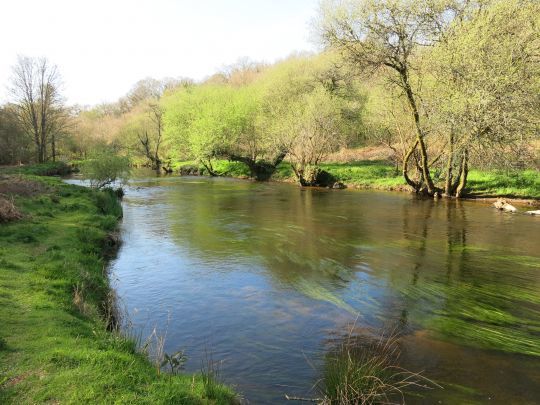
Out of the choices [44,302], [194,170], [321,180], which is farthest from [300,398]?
[194,170]

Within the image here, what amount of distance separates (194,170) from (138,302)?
60344mm

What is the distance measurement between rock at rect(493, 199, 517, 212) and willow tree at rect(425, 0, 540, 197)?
2.84 meters

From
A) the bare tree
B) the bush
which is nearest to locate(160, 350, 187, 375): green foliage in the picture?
the bush

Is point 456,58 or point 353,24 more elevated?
point 353,24

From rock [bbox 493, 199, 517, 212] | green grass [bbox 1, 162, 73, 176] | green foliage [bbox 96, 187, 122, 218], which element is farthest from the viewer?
green grass [bbox 1, 162, 73, 176]

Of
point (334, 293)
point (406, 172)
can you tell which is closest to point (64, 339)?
point (334, 293)

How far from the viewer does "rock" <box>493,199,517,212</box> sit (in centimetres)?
2894

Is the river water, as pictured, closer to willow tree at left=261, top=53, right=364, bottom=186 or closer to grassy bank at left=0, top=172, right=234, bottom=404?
grassy bank at left=0, top=172, right=234, bottom=404

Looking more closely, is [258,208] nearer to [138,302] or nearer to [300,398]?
[138,302]

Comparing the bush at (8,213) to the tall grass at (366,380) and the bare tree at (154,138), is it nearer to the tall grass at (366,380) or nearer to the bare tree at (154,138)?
the tall grass at (366,380)

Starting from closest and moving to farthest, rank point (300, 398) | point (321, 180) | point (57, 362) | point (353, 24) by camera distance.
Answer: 1. point (57, 362)
2. point (300, 398)
3. point (353, 24)
4. point (321, 180)

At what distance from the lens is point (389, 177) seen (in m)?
44.6

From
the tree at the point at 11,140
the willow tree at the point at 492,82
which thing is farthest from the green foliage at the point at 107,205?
the tree at the point at 11,140

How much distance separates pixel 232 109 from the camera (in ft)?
202
